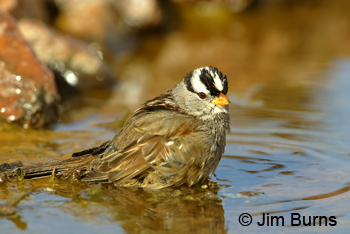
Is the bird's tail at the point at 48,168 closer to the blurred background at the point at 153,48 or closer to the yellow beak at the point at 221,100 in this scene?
the yellow beak at the point at 221,100

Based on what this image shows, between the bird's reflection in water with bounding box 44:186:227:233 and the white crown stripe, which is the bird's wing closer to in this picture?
the bird's reflection in water with bounding box 44:186:227:233

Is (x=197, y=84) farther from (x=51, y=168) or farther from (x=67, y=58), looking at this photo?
(x=67, y=58)

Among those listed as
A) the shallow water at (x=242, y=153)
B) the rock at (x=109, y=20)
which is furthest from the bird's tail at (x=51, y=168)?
the rock at (x=109, y=20)

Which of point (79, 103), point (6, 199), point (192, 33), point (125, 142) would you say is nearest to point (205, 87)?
point (125, 142)

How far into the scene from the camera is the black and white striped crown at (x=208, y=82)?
5219 mm

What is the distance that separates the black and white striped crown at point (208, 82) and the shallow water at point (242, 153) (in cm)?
96

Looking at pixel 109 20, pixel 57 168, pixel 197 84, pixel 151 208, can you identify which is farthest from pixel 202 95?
pixel 109 20

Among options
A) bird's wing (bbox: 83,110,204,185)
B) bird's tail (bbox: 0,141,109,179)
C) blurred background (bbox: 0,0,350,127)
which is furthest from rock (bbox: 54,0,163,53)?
bird's wing (bbox: 83,110,204,185)

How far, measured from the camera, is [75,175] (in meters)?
5.16

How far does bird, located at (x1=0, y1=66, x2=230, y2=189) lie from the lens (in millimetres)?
4938

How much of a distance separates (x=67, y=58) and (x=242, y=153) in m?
4.33

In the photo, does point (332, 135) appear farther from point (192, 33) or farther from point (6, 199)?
point (192, 33)

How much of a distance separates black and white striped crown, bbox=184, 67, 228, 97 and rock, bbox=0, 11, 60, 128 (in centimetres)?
277

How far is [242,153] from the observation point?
6.20 metres
